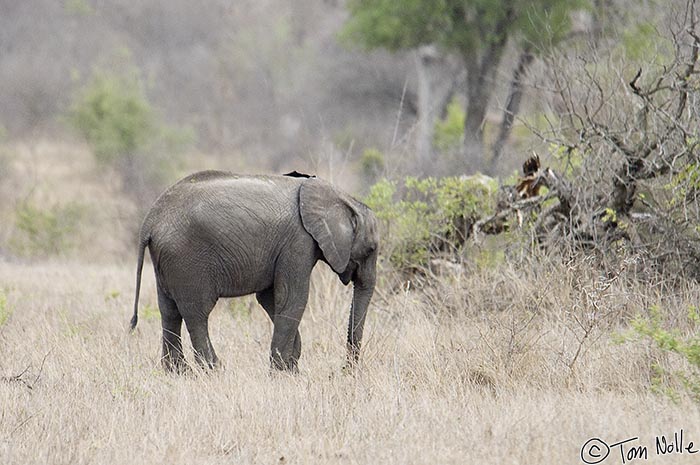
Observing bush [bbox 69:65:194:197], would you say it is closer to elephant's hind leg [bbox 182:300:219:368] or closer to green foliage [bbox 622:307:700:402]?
elephant's hind leg [bbox 182:300:219:368]

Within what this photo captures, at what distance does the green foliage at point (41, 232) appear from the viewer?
21.0 metres

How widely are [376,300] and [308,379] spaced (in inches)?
142

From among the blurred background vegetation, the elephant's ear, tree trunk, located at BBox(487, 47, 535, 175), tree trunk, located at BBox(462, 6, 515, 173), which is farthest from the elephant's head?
tree trunk, located at BBox(462, 6, 515, 173)

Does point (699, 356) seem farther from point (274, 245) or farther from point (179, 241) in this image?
point (179, 241)

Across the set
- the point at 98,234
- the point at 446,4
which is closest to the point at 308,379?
the point at 98,234

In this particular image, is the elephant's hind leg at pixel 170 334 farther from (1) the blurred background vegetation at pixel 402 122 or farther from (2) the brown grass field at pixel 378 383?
(1) the blurred background vegetation at pixel 402 122

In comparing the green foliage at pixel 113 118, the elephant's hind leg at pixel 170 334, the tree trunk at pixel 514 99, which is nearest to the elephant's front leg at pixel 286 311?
the elephant's hind leg at pixel 170 334

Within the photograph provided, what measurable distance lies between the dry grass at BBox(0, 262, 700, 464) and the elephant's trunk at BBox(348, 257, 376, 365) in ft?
0.53

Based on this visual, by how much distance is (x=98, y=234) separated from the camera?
76.8 ft

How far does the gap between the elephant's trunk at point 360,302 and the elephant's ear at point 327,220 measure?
38cm

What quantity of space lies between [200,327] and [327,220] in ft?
4.34

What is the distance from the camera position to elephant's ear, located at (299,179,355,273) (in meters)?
8.23

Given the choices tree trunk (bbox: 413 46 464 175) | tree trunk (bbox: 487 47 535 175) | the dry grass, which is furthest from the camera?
tree trunk (bbox: 413 46 464 175)

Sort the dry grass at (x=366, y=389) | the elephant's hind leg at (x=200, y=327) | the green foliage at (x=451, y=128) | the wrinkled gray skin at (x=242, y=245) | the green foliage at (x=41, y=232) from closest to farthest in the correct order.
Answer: the dry grass at (x=366, y=389), the wrinkled gray skin at (x=242, y=245), the elephant's hind leg at (x=200, y=327), the green foliage at (x=41, y=232), the green foliage at (x=451, y=128)
